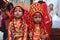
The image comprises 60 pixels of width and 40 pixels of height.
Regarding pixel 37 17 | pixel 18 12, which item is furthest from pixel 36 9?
pixel 18 12

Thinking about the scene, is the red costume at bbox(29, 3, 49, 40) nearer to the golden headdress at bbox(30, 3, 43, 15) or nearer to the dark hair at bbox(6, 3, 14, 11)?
the golden headdress at bbox(30, 3, 43, 15)

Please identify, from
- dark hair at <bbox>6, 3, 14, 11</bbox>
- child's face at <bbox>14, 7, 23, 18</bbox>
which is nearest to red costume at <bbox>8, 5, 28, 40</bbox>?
child's face at <bbox>14, 7, 23, 18</bbox>

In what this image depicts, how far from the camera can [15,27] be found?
3.18 m

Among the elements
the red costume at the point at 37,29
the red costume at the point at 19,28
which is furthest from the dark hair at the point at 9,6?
the red costume at the point at 37,29

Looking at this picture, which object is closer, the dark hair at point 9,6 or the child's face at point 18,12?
the child's face at point 18,12

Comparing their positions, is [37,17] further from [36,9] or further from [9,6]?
[9,6]

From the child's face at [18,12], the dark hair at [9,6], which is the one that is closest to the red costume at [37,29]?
the child's face at [18,12]

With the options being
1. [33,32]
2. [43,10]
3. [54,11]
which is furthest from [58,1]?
[33,32]

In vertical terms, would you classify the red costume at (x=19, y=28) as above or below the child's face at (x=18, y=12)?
below

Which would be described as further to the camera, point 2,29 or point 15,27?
point 2,29

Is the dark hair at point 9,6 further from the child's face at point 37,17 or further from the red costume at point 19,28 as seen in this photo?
the child's face at point 37,17

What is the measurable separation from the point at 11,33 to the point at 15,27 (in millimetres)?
106

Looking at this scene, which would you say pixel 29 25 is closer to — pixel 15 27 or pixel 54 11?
pixel 15 27

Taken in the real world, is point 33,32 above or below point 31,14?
below
